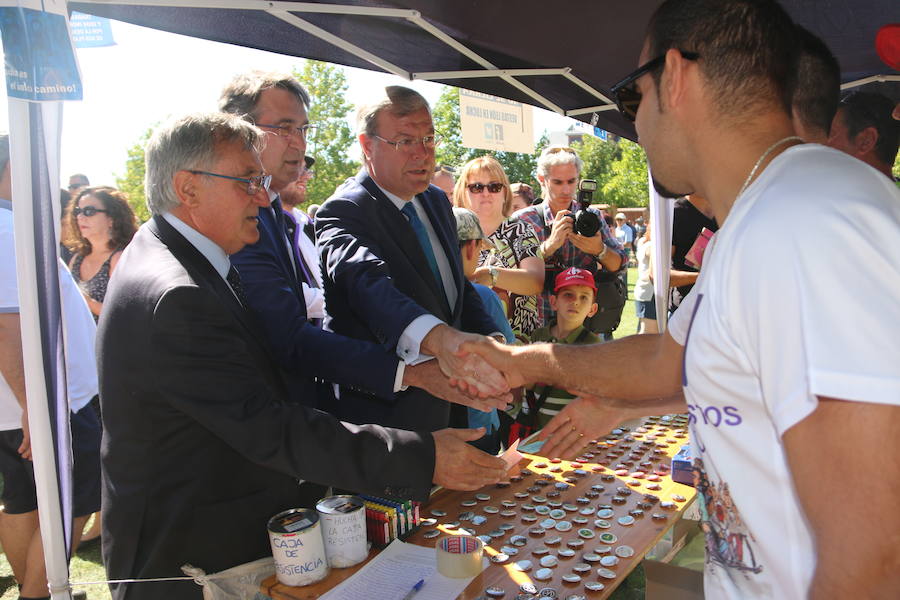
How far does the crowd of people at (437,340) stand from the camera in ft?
3.32

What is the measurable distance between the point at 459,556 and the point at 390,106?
7.13 ft

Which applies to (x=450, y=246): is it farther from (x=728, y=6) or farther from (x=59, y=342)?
(x=728, y=6)

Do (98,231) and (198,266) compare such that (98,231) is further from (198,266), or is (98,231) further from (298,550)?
(298,550)

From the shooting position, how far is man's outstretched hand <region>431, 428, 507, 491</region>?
7.28ft

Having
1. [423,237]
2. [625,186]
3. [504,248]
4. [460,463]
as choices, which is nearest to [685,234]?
[504,248]

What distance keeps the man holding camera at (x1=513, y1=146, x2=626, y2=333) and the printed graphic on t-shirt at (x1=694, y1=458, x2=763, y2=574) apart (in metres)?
3.90

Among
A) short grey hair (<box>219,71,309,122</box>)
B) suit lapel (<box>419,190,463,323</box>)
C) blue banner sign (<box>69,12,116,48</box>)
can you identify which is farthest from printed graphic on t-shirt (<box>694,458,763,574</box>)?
blue banner sign (<box>69,12,116,48</box>)

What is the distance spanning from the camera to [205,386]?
1.93 metres

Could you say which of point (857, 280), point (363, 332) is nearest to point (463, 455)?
point (363, 332)

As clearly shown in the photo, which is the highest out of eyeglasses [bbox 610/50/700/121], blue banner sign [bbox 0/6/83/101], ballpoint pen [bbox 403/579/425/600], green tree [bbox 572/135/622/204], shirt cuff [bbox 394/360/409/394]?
green tree [bbox 572/135/622/204]

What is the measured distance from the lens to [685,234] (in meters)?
5.59

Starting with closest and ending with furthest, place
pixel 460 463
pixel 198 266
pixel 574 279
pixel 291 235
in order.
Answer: pixel 198 266, pixel 460 463, pixel 291 235, pixel 574 279

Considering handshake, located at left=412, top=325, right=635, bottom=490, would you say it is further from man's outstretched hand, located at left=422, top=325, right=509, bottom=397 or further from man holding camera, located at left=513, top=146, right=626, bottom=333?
man holding camera, located at left=513, top=146, right=626, bottom=333

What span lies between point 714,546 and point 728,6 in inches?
46.9
